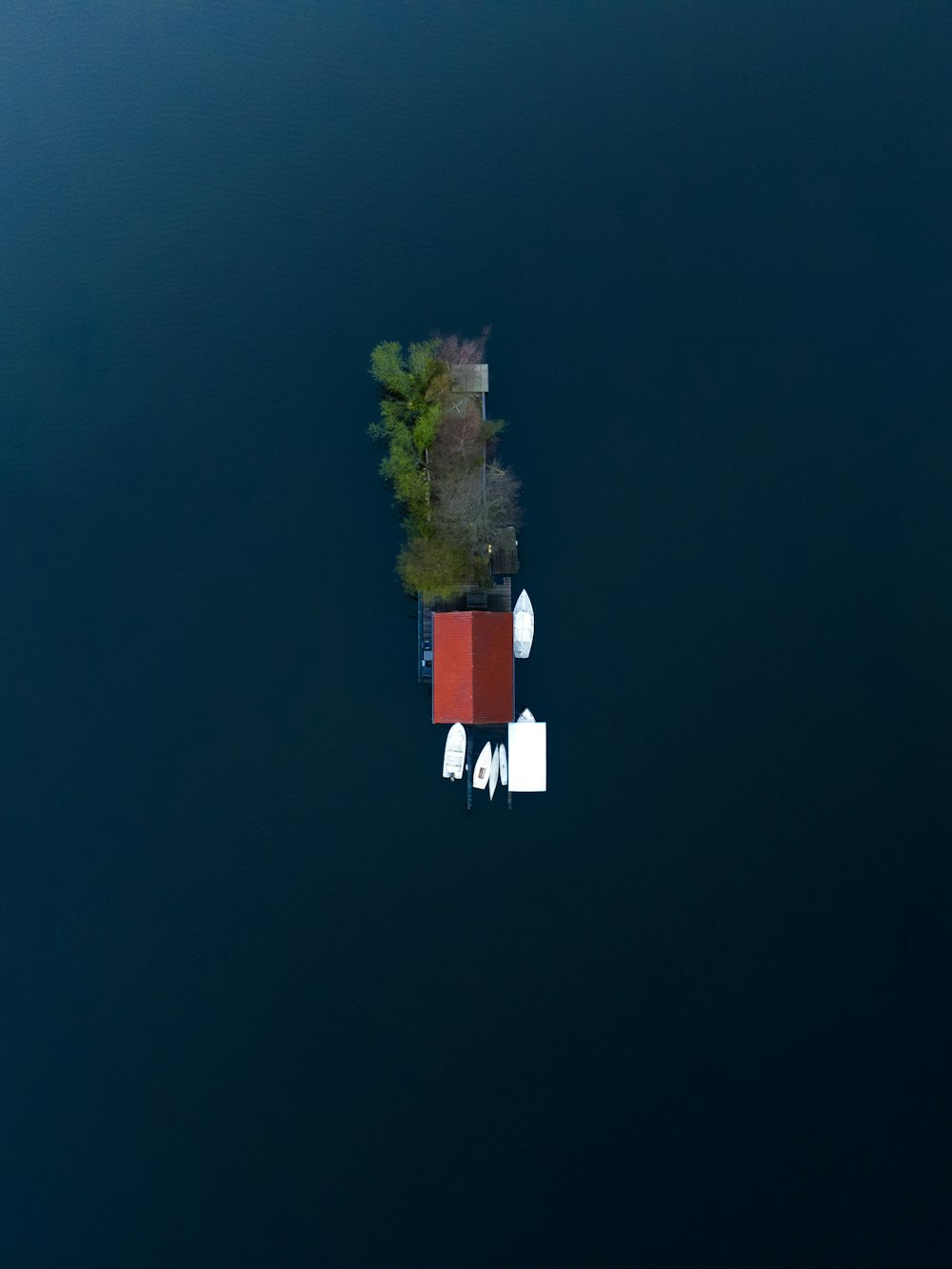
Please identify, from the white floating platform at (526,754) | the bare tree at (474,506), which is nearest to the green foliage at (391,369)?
the bare tree at (474,506)

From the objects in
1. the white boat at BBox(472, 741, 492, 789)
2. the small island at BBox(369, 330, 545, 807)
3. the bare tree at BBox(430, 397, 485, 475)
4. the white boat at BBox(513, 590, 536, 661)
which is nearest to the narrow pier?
the small island at BBox(369, 330, 545, 807)

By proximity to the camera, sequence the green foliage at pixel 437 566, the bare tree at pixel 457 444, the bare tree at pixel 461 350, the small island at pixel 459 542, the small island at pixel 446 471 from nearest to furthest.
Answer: the small island at pixel 459 542, the green foliage at pixel 437 566, the small island at pixel 446 471, the bare tree at pixel 457 444, the bare tree at pixel 461 350

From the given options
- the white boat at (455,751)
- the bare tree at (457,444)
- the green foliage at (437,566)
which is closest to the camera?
the green foliage at (437,566)

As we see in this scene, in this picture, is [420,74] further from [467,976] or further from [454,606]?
[467,976]

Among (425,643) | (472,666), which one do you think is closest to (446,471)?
(425,643)

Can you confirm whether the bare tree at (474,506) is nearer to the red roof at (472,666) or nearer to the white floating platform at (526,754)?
the red roof at (472,666)

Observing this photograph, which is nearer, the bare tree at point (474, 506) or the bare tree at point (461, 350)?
the bare tree at point (474, 506)
